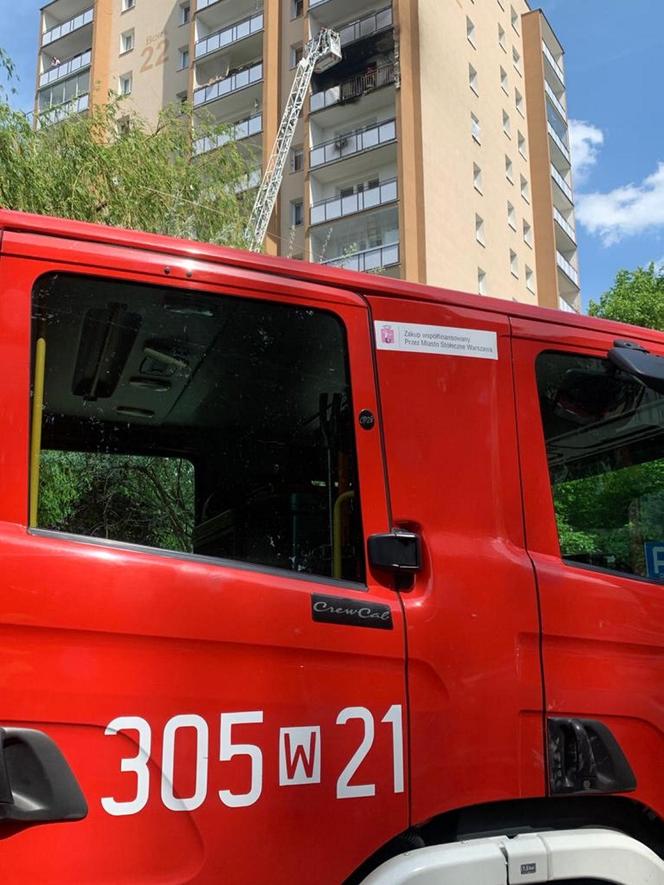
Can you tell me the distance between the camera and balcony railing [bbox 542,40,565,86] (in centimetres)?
3650

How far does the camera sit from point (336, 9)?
2802 centimetres

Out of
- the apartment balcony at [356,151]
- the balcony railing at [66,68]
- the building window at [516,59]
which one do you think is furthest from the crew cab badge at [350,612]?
the building window at [516,59]

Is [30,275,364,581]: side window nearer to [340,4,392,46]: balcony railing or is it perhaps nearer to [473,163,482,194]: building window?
[473,163,482,194]: building window

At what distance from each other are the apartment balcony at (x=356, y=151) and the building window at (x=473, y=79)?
20.3ft

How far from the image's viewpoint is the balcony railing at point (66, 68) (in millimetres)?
34194

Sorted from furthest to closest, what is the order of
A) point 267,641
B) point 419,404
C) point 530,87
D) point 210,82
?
point 530,87, point 210,82, point 419,404, point 267,641

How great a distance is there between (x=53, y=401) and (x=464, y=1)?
34.3 meters

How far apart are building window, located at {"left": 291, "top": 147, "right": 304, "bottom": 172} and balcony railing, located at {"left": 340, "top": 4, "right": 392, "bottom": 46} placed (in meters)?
4.04

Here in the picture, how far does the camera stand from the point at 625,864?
1.93 meters

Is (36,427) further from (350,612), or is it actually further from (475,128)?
(475,128)

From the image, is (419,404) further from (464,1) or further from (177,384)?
(464,1)

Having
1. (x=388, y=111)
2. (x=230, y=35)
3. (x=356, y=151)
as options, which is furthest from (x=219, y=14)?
(x=356, y=151)

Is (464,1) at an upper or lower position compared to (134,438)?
upper

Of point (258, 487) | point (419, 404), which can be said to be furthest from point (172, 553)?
point (419, 404)
